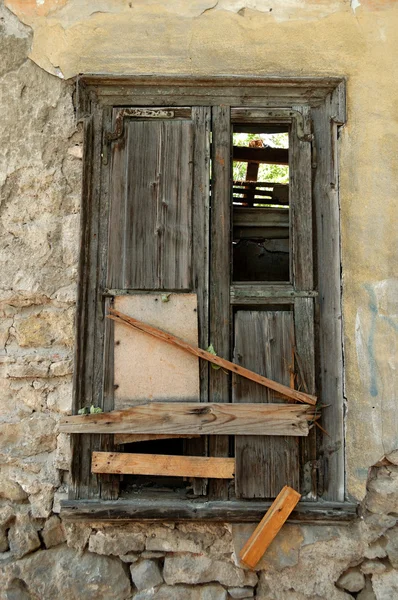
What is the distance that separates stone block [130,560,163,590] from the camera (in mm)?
2951

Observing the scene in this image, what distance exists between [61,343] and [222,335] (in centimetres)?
95

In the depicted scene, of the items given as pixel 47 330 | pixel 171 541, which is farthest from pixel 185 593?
pixel 47 330

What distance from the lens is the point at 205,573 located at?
295 cm

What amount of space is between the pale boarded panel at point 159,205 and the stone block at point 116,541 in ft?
4.56

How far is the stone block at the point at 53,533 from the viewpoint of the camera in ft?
9.88

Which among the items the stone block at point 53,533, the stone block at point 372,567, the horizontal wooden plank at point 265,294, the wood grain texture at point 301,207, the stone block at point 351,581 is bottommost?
the stone block at point 351,581

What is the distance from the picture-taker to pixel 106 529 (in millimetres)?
3000

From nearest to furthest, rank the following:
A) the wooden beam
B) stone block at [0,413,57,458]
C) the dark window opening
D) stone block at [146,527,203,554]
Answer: stone block at [146,527,203,554] < stone block at [0,413,57,458] < the dark window opening < the wooden beam

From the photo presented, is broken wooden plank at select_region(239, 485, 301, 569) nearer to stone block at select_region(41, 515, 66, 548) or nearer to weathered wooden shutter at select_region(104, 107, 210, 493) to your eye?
weathered wooden shutter at select_region(104, 107, 210, 493)

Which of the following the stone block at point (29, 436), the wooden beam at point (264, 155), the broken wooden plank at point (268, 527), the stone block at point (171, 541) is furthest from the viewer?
the wooden beam at point (264, 155)

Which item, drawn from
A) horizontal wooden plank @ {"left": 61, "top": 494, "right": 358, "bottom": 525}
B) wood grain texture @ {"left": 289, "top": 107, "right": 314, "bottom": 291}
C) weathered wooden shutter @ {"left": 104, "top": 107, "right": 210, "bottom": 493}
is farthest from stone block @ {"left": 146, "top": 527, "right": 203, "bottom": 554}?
wood grain texture @ {"left": 289, "top": 107, "right": 314, "bottom": 291}

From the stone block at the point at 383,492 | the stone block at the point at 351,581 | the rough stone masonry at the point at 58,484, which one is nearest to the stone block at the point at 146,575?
the rough stone masonry at the point at 58,484

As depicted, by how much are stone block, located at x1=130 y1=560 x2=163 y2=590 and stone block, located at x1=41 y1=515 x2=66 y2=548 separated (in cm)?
44

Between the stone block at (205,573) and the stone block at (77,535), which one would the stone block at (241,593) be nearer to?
the stone block at (205,573)
